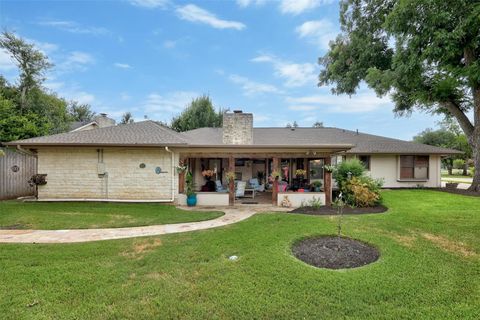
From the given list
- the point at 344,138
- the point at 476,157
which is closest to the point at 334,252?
the point at 344,138

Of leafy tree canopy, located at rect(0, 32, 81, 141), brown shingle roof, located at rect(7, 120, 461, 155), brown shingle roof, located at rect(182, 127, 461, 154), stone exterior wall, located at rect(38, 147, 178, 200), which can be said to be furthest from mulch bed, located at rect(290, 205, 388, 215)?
leafy tree canopy, located at rect(0, 32, 81, 141)

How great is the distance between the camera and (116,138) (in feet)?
34.3

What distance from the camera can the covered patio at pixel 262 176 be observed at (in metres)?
10.2

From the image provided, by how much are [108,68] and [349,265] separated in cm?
1827

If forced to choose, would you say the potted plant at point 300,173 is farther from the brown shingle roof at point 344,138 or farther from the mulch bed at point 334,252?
the mulch bed at point 334,252

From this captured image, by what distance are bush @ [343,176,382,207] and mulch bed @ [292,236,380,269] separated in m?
4.67

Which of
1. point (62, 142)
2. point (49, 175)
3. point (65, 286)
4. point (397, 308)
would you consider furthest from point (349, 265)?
point (49, 175)

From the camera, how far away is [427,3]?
38.9 feet

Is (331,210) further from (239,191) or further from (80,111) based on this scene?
(80,111)

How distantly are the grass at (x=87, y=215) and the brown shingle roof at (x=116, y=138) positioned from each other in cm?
252

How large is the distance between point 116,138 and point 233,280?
8883 millimetres

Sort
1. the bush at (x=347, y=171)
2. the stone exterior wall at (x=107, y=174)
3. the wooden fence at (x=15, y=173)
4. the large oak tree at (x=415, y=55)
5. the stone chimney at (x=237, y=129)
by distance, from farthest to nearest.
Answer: the stone chimney at (x=237, y=129) → the large oak tree at (x=415, y=55) → the bush at (x=347, y=171) → the wooden fence at (x=15, y=173) → the stone exterior wall at (x=107, y=174)

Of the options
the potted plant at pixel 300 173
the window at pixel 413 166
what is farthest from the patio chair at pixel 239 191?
the window at pixel 413 166

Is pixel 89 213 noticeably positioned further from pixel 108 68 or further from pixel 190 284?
pixel 108 68
